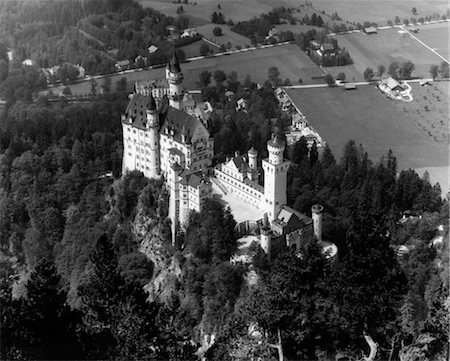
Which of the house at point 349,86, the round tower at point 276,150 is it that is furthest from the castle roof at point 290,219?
the house at point 349,86

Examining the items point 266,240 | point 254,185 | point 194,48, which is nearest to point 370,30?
point 194,48

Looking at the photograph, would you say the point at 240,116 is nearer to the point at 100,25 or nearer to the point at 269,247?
the point at 269,247

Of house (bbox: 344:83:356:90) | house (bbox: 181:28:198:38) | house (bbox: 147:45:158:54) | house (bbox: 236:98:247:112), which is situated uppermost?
house (bbox: 236:98:247:112)

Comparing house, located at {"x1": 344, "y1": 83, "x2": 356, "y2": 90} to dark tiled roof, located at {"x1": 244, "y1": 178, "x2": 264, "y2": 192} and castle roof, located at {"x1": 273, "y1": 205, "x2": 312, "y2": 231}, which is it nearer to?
dark tiled roof, located at {"x1": 244, "y1": 178, "x2": 264, "y2": 192}

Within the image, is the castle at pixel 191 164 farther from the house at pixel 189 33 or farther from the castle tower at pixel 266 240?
the house at pixel 189 33

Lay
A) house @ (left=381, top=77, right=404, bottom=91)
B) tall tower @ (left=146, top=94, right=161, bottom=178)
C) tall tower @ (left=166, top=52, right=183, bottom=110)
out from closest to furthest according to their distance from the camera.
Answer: tall tower @ (left=146, top=94, right=161, bottom=178), tall tower @ (left=166, top=52, right=183, bottom=110), house @ (left=381, top=77, right=404, bottom=91)

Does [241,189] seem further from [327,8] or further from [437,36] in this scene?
[327,8]

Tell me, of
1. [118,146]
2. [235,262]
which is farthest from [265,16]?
[235,262]

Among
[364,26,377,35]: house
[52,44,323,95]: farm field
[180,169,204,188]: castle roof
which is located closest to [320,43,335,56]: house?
[52,44,323,95]: farm field
